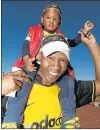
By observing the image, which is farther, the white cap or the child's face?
the child's face

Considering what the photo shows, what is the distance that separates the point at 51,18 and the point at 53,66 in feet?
3.31

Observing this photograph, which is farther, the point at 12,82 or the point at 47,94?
the point at 47,94

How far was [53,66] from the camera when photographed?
1759 millimetres

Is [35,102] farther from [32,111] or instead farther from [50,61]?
[50,61]

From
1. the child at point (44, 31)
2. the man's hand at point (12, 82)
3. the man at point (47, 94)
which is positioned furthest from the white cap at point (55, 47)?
the child at point (44, 31)

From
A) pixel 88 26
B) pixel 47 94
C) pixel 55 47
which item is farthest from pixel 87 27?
pixel 47 94

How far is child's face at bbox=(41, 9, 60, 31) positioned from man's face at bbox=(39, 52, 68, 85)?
0.88 meters

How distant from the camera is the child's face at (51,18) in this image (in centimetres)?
266

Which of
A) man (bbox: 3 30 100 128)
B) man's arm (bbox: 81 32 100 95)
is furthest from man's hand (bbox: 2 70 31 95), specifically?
man's arm (bbox: 81 32 100 95)

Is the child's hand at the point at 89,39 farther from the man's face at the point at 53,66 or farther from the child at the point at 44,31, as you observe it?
the child at the point at 44,31

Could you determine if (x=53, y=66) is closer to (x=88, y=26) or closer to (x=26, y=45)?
(x=88, y=26)

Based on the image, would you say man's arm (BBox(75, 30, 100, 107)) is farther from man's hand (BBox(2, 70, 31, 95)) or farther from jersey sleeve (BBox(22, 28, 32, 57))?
jersey sleeve (BBox(22, 28, 32, 57))

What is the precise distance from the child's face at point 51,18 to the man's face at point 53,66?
882 millimetres

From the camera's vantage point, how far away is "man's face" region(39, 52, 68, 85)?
1765 millimetres
